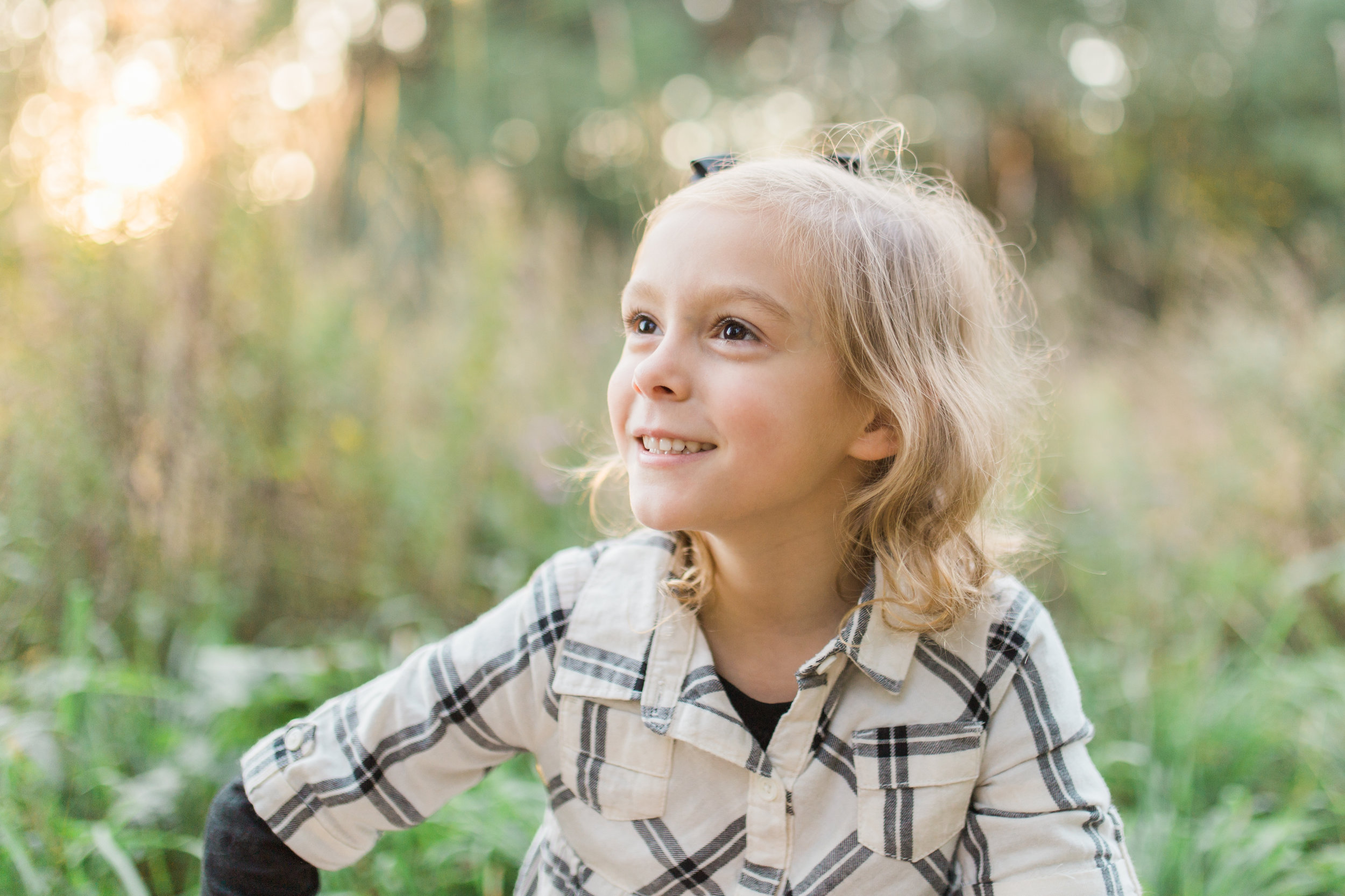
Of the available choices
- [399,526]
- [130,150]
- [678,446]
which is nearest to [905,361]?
[678,446]

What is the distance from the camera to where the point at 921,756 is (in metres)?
1.17

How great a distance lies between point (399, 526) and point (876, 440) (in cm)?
Result: 207

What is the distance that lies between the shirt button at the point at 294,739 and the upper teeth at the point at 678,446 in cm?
63

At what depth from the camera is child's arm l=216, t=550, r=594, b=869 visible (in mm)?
1224

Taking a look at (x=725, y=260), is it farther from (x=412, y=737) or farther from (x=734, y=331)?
(x=412, y=737)

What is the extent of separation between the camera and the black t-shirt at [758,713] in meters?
1.27

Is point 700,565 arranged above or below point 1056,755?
above

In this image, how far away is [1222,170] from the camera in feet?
39.6

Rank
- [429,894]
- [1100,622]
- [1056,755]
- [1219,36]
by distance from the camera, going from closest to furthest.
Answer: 1. [1056,755]
2. [429,894]
3. [1100,622]
4. [1219,36]

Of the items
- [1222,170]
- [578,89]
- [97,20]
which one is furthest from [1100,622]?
[1222,170]

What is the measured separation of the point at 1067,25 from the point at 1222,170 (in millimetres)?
2821

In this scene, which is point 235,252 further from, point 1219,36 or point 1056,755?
point 1219,36

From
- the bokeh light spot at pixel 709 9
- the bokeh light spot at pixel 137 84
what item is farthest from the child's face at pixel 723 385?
the bokeh light spot at pixel 709 9

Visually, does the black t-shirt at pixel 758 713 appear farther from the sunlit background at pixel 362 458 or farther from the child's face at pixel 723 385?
the sunlit background at pixel 362 458
